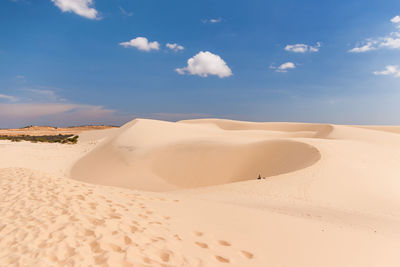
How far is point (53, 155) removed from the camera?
20656mm

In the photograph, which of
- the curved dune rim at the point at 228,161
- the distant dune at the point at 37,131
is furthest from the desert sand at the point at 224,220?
the distant dune at the point at 37,131

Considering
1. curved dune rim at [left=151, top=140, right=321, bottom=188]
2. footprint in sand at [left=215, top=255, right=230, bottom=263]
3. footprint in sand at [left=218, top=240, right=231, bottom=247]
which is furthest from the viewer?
curved dune rim at [left=151, top=140, right=321, bottom=188]

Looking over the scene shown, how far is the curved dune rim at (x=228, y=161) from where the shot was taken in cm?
1283

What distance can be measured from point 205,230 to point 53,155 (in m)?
21.0

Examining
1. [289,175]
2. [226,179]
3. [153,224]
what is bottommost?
[226,179]

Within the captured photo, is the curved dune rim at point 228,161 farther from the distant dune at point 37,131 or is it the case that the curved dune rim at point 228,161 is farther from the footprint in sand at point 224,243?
the distant dune at point 37,131

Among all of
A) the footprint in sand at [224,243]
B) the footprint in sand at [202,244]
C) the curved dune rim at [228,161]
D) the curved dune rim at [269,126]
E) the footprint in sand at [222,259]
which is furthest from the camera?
the curved dune rim at [269,126]

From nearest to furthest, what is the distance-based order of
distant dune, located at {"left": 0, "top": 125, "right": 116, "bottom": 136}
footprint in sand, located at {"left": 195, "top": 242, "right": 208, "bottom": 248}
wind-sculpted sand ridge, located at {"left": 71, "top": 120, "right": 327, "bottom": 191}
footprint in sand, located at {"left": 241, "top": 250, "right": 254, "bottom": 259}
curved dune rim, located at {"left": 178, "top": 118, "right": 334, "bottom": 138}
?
footprint in sand, located at {"left": 241, "top": 250, "right": 254, "bottom": 259} < footprint in sand, located at {"left": 195, "top": 242, "right": 208, "bottom": 248} < wind-sculpted sand ridge, located at {"left": 71, "top": 120, "right": 327, "bottom": 191} < curved dune rim, located at {"left": 178, "top": 118, "right": 334, "bottom": 138} < distant dune, located at {"left": 0, "top": 125, "right": 116, "bottom": 136}

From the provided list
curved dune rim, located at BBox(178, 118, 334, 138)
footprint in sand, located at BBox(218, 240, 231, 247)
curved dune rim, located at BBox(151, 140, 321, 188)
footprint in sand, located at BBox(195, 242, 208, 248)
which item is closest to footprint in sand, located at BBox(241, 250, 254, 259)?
footprint in sand, located at BBox(218, 240, 231, 247)

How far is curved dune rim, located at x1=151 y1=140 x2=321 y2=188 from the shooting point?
12834mm

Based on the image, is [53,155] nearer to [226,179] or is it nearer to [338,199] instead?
[226,179]

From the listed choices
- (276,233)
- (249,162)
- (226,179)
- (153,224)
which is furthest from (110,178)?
(276,233)

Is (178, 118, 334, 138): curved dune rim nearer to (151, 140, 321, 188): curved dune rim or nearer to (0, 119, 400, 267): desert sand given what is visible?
(151, 140, 321, 188): curved dune rim

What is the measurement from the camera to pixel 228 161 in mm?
14625
